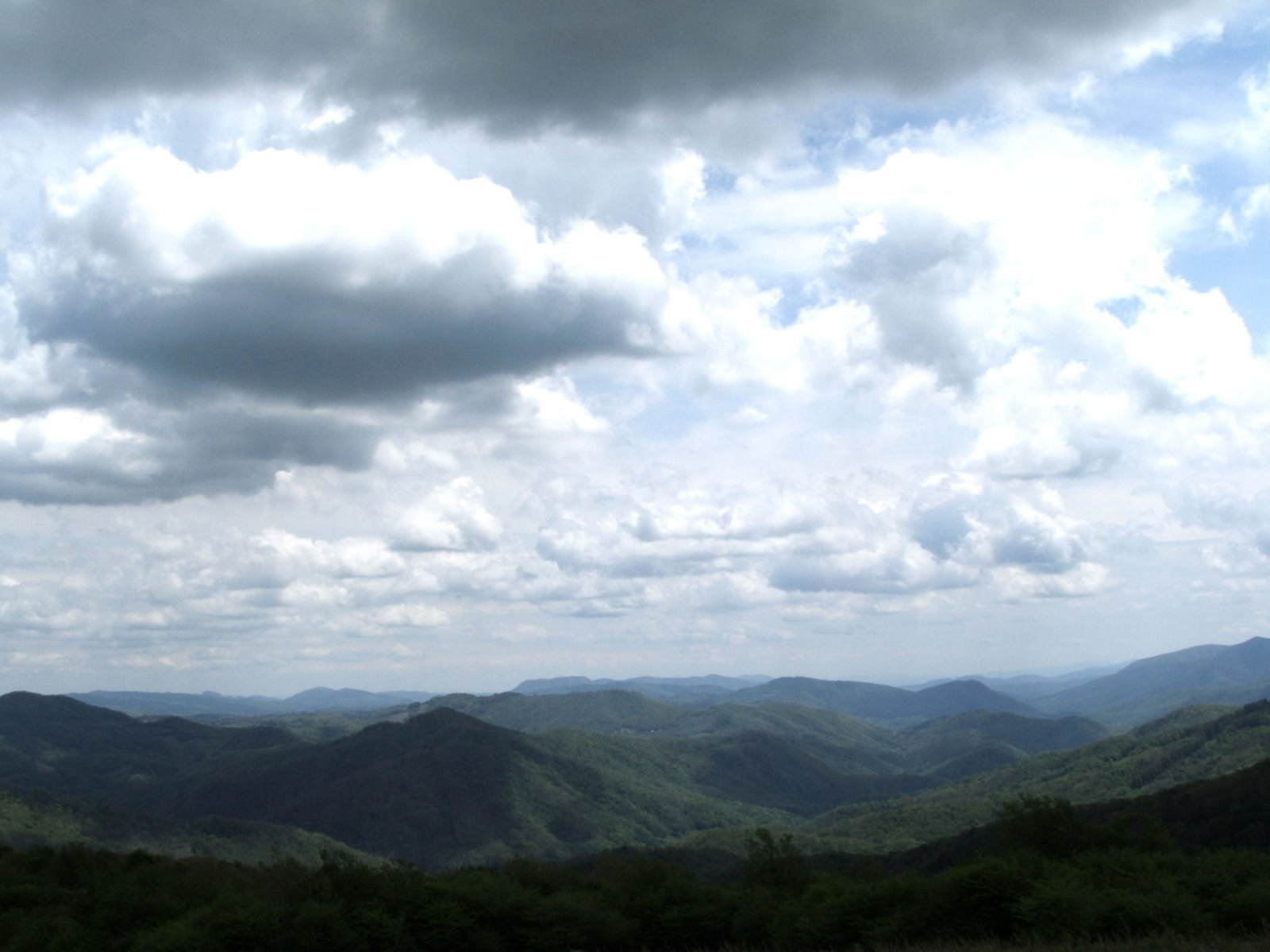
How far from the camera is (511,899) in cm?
4478

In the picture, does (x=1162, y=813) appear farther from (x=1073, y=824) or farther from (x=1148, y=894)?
(x=1148, y=894)

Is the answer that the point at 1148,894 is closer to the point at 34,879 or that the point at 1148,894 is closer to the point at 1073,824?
the point at 1073,824

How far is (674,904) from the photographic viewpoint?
154ft

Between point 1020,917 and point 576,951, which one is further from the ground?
point 1020,917

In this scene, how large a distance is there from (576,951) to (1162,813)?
113 meters

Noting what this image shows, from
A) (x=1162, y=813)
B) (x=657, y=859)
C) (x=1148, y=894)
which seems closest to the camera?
(x=1148, y=894)

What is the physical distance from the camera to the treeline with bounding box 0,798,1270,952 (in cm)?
3491

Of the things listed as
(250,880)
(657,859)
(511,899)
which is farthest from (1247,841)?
(250,880)

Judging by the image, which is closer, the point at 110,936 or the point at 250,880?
the point at 110,936

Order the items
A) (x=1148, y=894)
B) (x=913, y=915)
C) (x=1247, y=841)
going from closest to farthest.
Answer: (x=1148, y=894)
(x=913, y=915)
(x=1247, y=841)

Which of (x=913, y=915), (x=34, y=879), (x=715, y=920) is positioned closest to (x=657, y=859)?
(x=715, y=920)

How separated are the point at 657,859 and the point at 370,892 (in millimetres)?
16201

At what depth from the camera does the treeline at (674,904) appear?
115ft

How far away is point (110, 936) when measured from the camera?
153 feet
